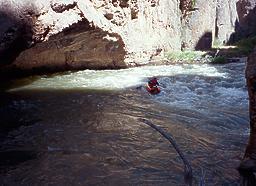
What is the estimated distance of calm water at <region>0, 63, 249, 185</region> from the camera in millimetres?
5172

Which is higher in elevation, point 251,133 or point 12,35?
point 12,35

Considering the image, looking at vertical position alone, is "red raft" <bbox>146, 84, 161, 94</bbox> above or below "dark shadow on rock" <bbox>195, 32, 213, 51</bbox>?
below

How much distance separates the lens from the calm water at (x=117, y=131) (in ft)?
17.0

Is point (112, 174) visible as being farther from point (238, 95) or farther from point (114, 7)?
point (114, 7)

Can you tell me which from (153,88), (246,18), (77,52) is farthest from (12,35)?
(246,18)

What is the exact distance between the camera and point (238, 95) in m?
9.77

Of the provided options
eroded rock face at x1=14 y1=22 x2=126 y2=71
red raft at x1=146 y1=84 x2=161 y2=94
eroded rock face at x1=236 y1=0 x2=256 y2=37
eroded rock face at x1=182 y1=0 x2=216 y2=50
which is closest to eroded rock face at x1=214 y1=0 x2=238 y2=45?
eroded rock face at x1=236 y1=0 x2=256 y2=37

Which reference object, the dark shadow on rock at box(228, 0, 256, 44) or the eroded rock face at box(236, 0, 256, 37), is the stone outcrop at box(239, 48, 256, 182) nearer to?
the dark shadow on rock at box(228, 0, 256, 44)

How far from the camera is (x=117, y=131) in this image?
22.5 feet

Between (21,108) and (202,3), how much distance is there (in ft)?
40.6

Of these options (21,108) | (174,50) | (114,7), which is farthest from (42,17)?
(174,50)

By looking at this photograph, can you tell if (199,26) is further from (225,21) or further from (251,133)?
(251,133)

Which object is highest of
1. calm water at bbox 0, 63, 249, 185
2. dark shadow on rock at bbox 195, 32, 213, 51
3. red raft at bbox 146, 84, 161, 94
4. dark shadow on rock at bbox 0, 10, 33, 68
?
dark shadow on rock at bbox 0, 10, 33, 68

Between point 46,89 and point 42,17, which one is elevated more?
point 42,17
